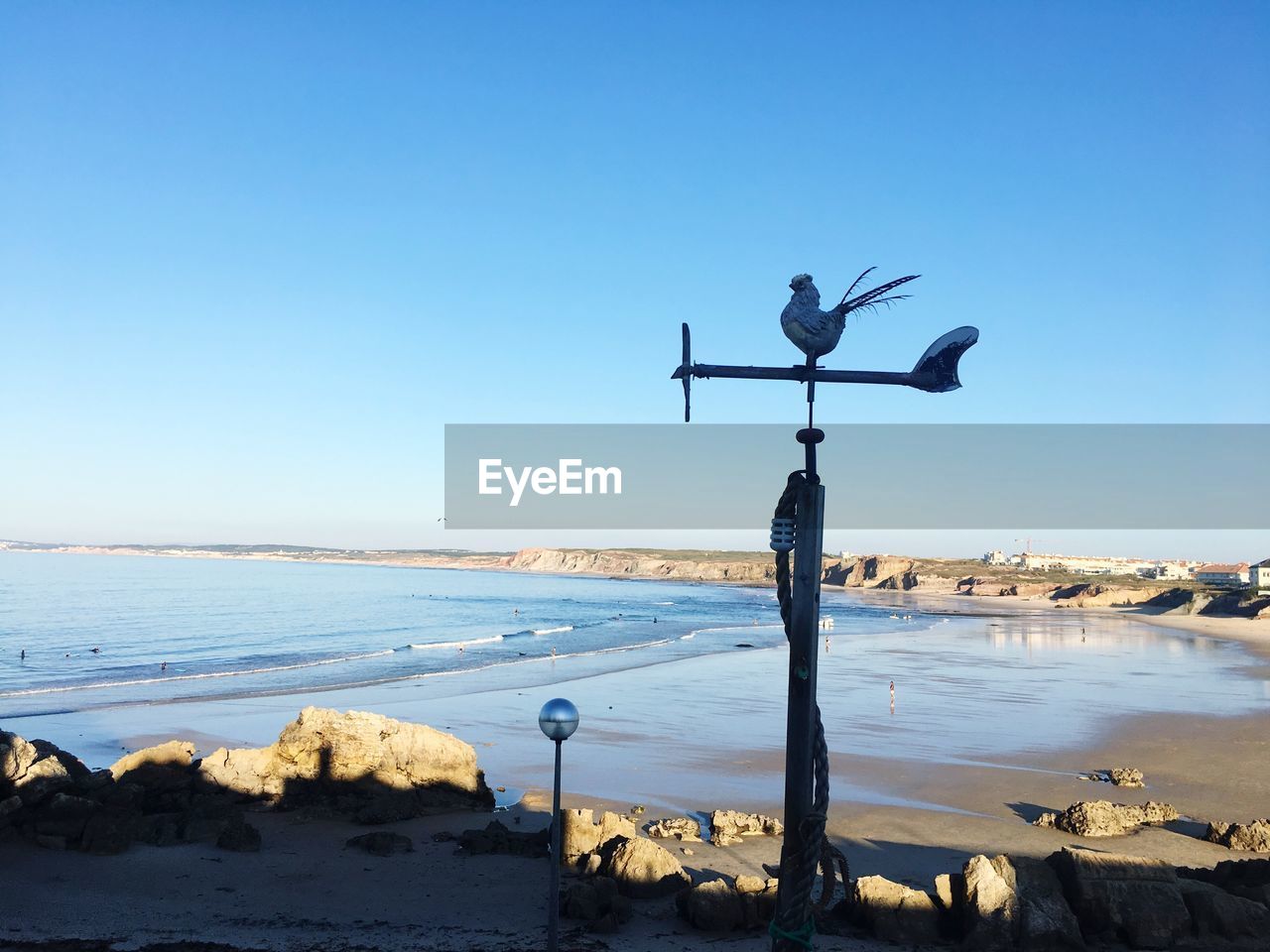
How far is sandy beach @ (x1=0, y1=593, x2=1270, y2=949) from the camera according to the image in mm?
9594

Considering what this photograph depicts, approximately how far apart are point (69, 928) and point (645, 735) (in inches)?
564

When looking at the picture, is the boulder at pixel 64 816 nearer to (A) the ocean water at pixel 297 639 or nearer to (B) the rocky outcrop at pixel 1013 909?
(B) the rocky outcrop at pixel 1013 909

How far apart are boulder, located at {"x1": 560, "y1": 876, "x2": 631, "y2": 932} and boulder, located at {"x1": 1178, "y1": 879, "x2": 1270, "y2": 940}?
5156mm

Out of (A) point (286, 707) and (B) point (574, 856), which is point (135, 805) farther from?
(A) point (286, 707)

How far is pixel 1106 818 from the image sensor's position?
43.6 feet

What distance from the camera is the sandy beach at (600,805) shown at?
31.5 ft

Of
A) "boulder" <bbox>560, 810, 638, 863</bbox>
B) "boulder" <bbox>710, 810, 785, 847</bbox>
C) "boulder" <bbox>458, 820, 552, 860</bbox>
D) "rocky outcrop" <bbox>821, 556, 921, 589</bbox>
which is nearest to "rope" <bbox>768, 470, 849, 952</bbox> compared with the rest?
"boulder" <bbox>560, 810, 638, 863</bbox>

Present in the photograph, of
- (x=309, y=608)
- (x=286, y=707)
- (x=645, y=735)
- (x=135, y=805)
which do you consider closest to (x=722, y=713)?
(x=645, y=735)

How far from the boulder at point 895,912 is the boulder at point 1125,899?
4.18 ft

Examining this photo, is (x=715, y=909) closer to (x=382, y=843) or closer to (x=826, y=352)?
(x=382, y=843)

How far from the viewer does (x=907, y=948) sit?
8.53 m

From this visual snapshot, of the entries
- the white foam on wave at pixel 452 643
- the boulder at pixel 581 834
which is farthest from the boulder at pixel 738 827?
the white foam on wave at pixel 452 643

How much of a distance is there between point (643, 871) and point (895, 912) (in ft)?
8.90

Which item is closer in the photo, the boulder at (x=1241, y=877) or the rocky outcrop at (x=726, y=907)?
the boulder at (x=1241, y=877)
